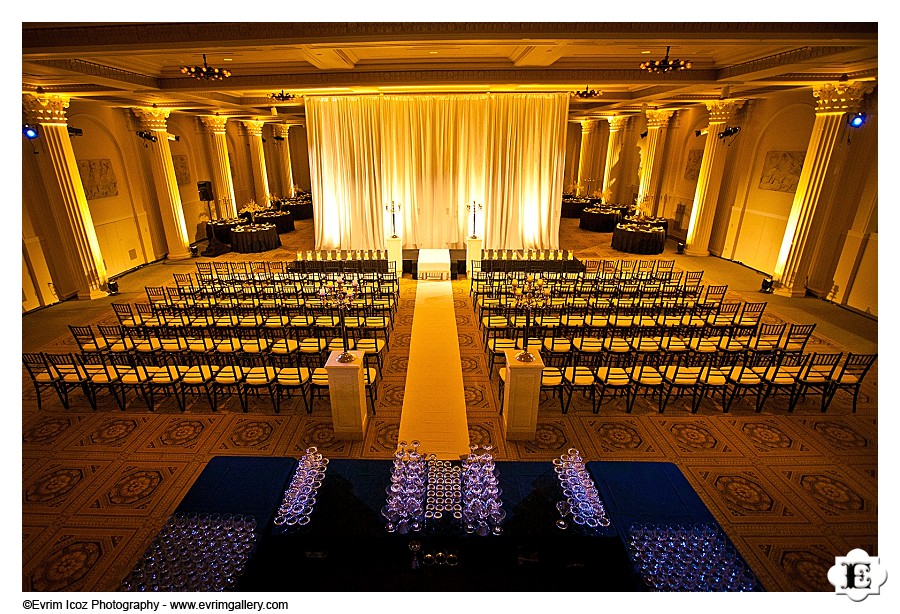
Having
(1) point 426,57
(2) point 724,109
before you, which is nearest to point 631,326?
(1) point 426,57

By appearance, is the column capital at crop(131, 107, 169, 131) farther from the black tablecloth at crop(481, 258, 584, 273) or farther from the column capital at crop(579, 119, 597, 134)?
the column capital at crop(579, 119, 597, 134)

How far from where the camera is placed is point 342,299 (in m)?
7.18

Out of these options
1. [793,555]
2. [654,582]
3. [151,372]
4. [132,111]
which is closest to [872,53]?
[793,555]

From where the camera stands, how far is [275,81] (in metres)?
12.2

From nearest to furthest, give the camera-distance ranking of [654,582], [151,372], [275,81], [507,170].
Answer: [654,582], [151,372], [275,81], [507,170]

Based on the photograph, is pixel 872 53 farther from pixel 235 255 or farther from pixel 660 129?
pixel 235 255

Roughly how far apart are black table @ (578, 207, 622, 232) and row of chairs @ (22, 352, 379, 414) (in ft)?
54.3

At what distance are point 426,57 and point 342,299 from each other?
7245 mm

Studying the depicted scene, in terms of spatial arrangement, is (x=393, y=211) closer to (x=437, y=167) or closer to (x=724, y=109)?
(x=437, y=167)

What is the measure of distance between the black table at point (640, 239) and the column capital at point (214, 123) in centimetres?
1709

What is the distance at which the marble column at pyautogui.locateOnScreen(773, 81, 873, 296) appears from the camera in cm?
1026

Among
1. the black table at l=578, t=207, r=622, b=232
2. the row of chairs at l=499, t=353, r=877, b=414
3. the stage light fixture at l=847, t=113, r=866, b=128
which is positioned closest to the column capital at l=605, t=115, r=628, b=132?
the black table at l=578, t=207, r=622, b=232

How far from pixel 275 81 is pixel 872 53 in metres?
12.9
